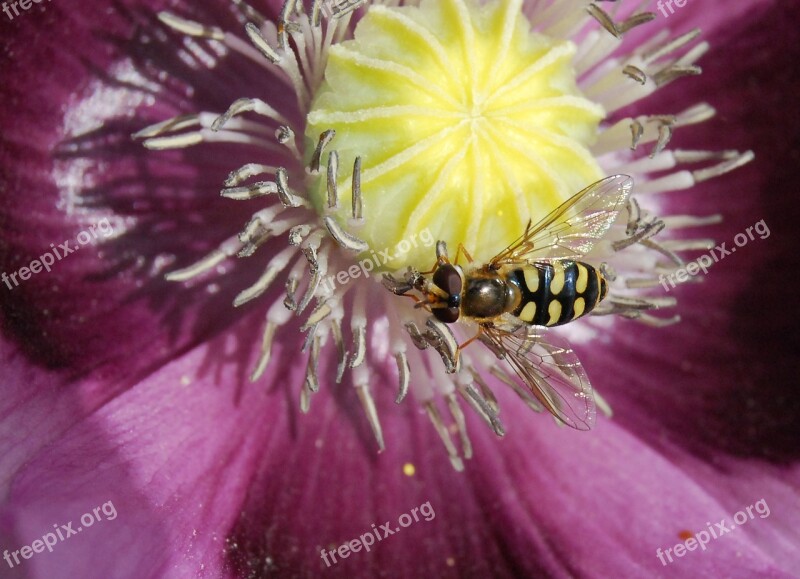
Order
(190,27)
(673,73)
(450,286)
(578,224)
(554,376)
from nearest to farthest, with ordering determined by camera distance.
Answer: (554,376)
(450,286)
(578,224)
(190,27)
(673,73)

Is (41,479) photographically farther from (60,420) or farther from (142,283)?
(142,283)

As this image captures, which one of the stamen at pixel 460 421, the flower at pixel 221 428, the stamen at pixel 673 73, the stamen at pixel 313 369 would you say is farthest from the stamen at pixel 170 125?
the stamen at pixel 673 73

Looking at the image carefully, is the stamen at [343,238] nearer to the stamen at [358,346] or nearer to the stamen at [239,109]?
the stamen at [358,346]

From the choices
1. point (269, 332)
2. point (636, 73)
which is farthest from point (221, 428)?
point (636, 73)

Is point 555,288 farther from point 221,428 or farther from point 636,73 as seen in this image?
point 221,428

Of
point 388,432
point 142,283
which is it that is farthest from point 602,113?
point 142,283

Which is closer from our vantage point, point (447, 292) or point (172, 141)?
point (447, 292)
